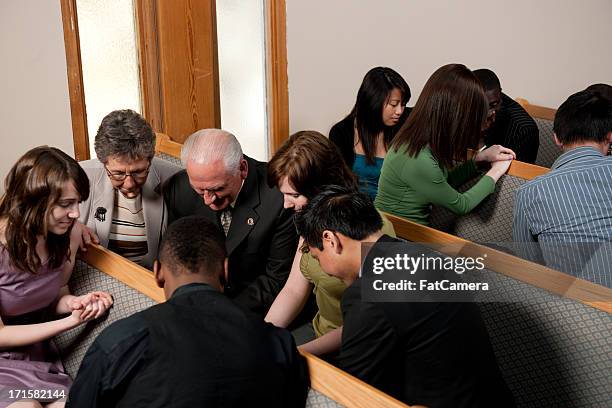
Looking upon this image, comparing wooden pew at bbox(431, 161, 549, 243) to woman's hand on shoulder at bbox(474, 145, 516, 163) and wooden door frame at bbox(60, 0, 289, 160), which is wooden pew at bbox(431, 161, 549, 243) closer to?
woman's hand on shoulder at bbox(474, 145, 516, 163)

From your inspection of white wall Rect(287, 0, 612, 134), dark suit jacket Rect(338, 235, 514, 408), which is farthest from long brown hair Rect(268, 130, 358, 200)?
white wall Rect(287, 0, 612, 134)

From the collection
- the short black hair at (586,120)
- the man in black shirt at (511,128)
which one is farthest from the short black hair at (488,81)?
the short black hair at (586,120)

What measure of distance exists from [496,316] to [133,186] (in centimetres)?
125

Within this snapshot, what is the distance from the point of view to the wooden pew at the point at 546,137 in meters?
4.00

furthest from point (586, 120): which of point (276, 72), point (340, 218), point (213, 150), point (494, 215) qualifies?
point (276, 72)

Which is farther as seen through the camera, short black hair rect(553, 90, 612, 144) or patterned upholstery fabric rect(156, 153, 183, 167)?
patterned upholstery fabric rect(156, 153, 183, 167)

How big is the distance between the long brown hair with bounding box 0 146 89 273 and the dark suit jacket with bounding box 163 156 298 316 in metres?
0.59

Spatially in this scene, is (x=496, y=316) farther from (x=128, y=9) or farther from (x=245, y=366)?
(x=128, y=9)

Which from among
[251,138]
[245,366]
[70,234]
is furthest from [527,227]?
[251,138]

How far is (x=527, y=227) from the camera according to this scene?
2383mm

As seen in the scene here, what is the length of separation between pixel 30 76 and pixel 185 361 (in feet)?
7.72

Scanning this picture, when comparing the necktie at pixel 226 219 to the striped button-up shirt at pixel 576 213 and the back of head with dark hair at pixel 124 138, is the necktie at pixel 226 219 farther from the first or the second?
the striped button-up shirt at pixel 576 213

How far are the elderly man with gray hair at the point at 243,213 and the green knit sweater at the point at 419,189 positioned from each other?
0.55 m

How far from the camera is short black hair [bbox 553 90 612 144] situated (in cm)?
239
